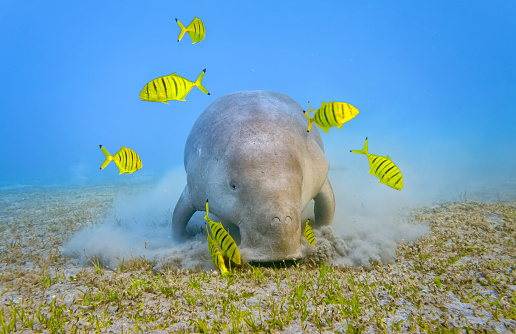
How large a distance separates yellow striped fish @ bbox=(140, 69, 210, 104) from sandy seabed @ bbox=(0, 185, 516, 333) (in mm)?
1821

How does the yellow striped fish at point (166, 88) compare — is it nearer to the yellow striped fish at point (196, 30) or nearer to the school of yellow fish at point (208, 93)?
the school of yellow fish at point (208, 93)

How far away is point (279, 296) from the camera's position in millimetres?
2354

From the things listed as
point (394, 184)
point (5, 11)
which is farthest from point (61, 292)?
point (5, 11)

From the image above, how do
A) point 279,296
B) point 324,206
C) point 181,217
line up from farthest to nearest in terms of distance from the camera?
point 324,206 < point 181,217 < point 279,296

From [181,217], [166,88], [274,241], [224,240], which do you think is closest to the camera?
[224,240]

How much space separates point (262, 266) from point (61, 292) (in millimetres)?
1799

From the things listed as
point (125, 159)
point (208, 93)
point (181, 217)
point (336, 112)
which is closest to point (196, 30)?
point (208, 93)

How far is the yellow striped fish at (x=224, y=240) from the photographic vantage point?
2.41 m

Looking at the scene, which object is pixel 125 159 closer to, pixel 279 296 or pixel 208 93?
pixel 208 93

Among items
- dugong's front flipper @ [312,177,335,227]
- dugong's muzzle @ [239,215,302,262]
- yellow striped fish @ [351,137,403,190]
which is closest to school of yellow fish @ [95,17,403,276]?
yellow striped fish @ [351,137,403,190]

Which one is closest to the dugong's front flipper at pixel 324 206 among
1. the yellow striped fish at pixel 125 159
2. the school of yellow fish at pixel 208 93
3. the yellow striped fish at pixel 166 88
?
the school of yellow fish at pixel 208 93

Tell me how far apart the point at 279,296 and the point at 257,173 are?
1.29 meters

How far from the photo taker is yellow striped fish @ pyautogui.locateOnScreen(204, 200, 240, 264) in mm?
2406

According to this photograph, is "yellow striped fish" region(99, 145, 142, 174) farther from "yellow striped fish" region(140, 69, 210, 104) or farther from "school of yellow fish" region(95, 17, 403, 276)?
"yellow striped fish" region(140, 69, 210, 104)
